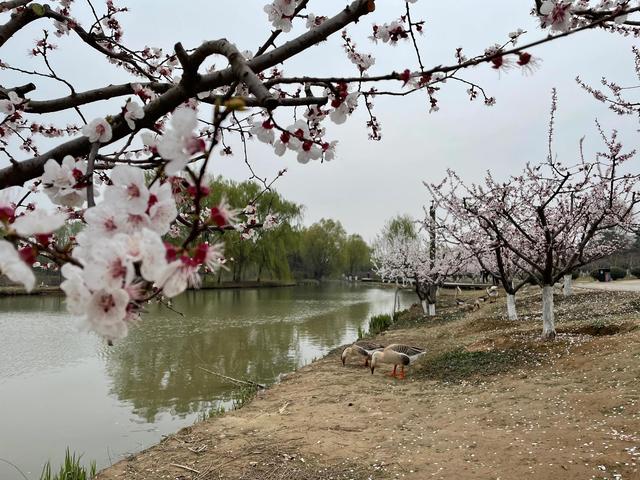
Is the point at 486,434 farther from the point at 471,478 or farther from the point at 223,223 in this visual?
the point at 223,223

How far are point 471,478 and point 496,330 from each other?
639cm

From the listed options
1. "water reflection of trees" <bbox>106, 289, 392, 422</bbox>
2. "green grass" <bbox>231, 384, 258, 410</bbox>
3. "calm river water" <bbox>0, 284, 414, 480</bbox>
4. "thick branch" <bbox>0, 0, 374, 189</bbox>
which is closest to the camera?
"thick branch" <bbox>0, 0, 374, 189</bbox>

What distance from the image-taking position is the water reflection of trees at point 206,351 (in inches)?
296

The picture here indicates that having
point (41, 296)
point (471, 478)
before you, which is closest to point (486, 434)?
point (471, 478)

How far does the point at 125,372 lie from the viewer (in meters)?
8.89

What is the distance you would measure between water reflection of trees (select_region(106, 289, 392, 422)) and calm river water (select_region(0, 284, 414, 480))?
2 centimetres

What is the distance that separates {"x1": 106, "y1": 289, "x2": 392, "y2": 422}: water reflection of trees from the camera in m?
7.51

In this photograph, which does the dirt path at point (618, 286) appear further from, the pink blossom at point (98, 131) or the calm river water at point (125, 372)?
the pink blossom at point (98, 131)

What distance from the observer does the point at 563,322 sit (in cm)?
859

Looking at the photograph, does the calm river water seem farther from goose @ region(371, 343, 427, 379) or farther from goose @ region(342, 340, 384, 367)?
goose @ region(371, 343, 427, 379)

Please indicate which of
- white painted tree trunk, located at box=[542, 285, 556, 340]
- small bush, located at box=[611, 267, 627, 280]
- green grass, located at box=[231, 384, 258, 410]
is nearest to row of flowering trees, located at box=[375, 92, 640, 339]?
white painted tree trunk, located at box=[542, 285, 556, 340]

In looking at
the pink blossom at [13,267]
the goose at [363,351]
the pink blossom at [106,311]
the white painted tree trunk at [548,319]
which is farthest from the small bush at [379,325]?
the pink blossom at [13,267]

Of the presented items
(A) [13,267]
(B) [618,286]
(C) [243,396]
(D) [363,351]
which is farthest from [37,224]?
(B) [618,286]

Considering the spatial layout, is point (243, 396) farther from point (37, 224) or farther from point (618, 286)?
point (618, 286)
